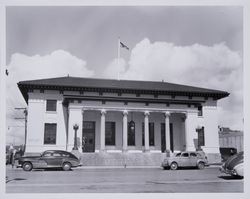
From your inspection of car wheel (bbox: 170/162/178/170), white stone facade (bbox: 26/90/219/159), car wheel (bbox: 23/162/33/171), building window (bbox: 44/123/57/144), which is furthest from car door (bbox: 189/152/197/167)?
building window (bbox: 44/123/57/144)

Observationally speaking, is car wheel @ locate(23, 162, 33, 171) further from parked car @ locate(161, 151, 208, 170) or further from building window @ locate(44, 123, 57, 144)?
building window @ locate(44, 123, 57, 144)

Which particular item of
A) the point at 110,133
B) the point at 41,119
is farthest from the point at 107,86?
the point at 41,119

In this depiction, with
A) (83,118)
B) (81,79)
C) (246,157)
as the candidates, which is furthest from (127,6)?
(81,79)

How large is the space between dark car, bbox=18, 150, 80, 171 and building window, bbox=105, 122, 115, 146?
9328mm

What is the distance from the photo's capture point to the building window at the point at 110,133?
29569mm

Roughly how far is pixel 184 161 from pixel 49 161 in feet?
27.6

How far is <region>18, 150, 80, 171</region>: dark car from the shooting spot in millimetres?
19656

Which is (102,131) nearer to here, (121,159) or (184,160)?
(121,159)

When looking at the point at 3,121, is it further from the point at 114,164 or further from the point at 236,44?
the point at 114,164

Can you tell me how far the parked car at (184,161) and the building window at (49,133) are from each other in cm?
1092

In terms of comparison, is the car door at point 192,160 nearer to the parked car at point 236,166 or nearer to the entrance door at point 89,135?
the parked car at point 236,166

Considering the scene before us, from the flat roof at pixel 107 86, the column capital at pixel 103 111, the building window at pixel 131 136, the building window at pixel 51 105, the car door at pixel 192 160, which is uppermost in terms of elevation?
the flat roof at pixel 107 86

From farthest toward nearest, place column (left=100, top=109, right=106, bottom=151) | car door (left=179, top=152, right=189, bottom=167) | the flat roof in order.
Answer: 1. the flat roof
2. column (left=100, top=109, right=106, bottom=151)
3. car door (left=179, top=152, right=189, bottom=167)

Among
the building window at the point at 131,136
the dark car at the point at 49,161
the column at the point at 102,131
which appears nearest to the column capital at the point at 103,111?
the column at the point at 102,131
